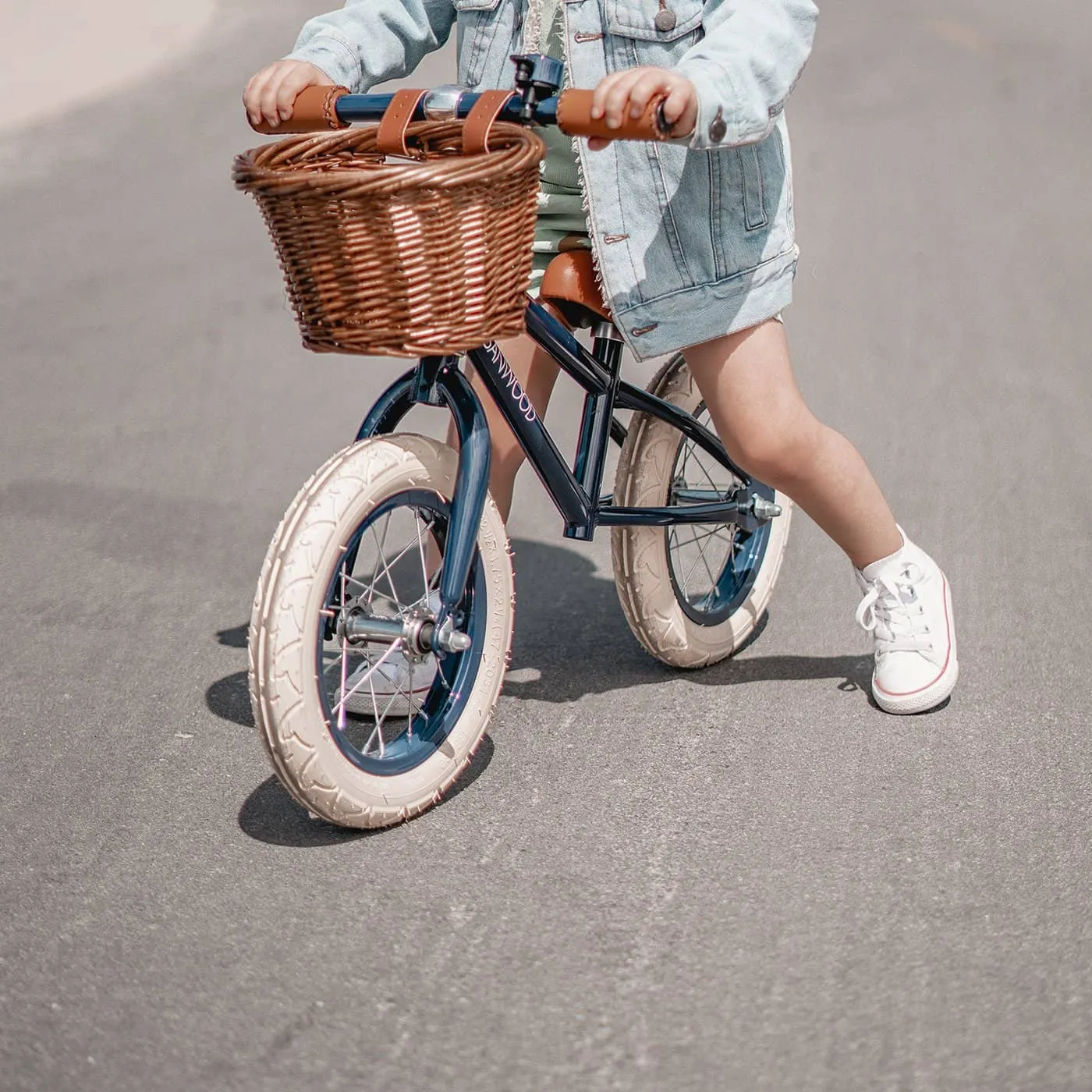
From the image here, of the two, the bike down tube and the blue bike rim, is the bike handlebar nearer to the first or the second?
the bike down tube

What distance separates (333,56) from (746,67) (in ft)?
2.97

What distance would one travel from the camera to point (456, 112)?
8.41ft

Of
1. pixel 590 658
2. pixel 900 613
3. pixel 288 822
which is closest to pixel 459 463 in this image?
pixel 288 822

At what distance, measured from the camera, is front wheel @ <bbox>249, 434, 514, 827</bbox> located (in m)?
2.44

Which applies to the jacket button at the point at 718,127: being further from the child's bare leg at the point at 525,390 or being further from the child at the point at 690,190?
the child's bare leg at the point at 525,390

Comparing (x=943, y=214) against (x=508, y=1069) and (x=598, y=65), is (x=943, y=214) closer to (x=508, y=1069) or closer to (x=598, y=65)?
(x=598, y=65)

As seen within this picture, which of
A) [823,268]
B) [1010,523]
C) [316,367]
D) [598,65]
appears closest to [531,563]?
[1010,523]

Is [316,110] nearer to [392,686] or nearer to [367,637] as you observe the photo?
[367,637]

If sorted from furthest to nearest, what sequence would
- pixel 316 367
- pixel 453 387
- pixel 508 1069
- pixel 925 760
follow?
pixel 316 367
pixel 925 760
pixel 453 387
pixel 508 1069

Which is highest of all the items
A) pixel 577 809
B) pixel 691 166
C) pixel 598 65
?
pixel 598 65

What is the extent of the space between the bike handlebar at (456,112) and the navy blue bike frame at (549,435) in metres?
0.44

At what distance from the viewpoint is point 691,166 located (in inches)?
110

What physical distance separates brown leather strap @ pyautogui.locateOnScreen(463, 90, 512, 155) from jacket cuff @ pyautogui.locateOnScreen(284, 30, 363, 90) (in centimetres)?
49

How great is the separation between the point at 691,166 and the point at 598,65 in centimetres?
26
